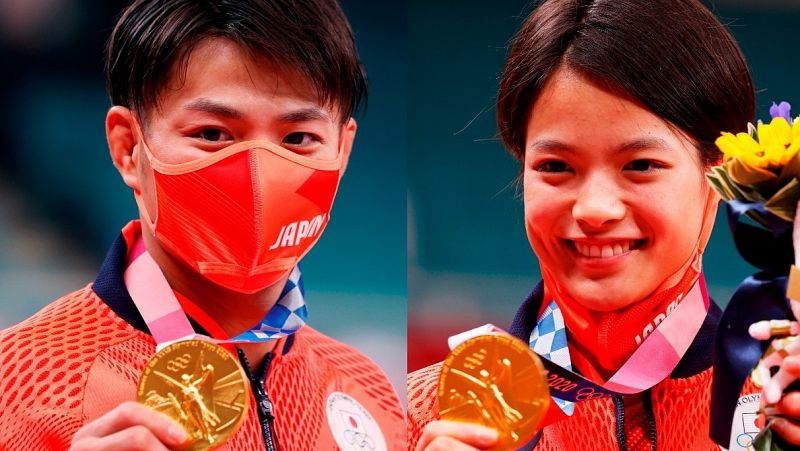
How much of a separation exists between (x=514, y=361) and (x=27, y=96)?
1.47 metres

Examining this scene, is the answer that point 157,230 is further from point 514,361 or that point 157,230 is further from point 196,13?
point 514,361

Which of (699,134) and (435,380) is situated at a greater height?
(699,134)

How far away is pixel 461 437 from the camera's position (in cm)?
227

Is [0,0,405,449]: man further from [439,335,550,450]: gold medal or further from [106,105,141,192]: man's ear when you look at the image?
[439,335,550,450]: gold medal

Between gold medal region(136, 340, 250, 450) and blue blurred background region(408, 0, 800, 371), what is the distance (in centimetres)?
82

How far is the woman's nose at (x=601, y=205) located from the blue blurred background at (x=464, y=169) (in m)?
0.34

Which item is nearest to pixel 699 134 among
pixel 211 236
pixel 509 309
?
pixel 509 309

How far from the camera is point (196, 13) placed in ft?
8.45

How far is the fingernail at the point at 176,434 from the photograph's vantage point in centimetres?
214

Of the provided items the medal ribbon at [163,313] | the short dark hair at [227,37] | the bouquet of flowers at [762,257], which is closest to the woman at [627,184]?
the bouquet of flowers at [762,257]

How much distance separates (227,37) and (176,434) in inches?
39.3

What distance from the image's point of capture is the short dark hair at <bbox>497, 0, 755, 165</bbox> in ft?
8.20

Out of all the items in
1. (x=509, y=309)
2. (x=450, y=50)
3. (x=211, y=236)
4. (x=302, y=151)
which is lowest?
(x=509, y=309)

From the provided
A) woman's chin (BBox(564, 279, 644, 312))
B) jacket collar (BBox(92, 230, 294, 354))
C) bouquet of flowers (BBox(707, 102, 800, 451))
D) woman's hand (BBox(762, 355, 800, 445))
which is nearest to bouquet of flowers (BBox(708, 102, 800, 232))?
bouquet of flowers (BBox(707, 102, 800, 451))
